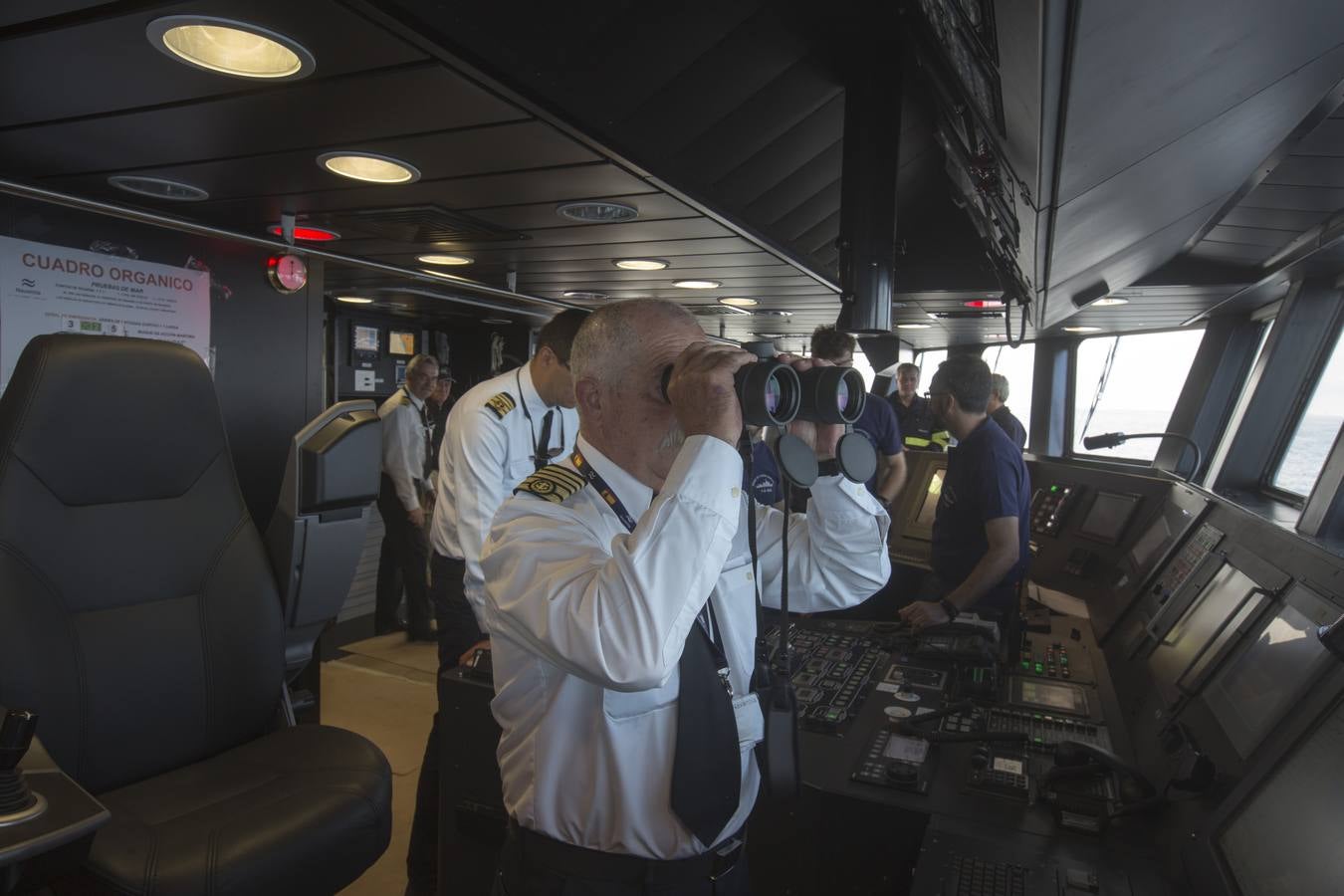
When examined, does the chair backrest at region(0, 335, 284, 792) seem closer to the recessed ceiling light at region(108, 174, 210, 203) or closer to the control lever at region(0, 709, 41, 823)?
the control lever at region(0, 709, 41, 823)

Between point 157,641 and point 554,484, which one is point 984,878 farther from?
point 157,641

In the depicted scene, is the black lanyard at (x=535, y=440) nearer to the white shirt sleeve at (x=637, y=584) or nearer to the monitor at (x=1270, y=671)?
the white shirt sleeve at (x=637, y=584)

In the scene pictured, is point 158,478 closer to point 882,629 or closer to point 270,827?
point 270,827

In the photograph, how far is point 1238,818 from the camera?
3.71 ft

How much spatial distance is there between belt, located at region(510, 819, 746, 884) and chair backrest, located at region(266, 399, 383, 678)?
50.2 inches

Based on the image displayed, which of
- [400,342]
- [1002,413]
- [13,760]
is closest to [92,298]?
[13,760]

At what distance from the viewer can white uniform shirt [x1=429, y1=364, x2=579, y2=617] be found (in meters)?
2.53

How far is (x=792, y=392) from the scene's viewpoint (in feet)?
3.69

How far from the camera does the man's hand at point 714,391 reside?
3.57 feet

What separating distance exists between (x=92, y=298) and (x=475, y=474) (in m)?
1.44

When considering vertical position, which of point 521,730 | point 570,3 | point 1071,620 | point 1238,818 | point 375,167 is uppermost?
point 570,3

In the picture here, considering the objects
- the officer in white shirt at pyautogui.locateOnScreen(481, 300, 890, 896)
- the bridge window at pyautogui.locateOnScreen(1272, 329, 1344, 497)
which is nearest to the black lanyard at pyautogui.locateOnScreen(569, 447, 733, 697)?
the officer in white shirt at pyautogui.locateOnScreen(481, 300, 890, 896)

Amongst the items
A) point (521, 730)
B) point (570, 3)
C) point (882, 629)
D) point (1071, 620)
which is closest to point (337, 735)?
point (521, 730)

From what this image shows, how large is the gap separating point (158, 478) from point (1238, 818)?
2.17 m
